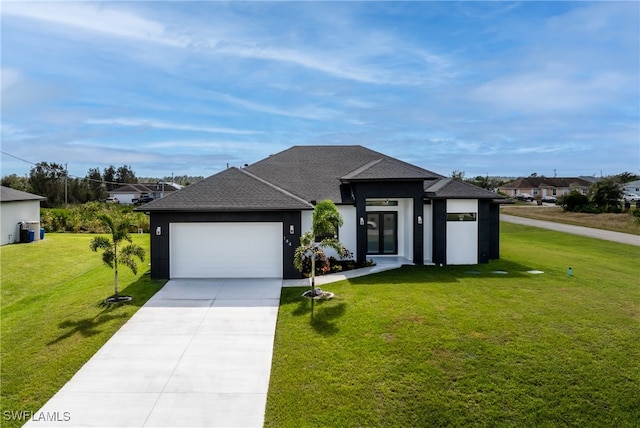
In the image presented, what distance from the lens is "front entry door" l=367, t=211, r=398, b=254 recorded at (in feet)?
59.3

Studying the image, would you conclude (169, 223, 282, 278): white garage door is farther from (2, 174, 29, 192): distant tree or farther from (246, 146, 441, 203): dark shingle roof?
(2, 174, 29, 192): distant tree

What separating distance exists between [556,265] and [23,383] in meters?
19.4

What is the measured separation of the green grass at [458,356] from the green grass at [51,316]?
4403 mm

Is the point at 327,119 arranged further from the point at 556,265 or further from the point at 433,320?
the point at 433,320

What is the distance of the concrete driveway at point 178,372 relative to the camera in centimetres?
612

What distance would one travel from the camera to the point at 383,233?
18.2 meters

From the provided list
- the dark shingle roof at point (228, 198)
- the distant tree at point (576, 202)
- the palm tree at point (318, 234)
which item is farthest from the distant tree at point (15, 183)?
the distant tree at point (576, 202)

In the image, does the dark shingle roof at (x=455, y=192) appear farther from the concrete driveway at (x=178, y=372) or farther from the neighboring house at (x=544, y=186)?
the neighboring house at (x=544, y=186)

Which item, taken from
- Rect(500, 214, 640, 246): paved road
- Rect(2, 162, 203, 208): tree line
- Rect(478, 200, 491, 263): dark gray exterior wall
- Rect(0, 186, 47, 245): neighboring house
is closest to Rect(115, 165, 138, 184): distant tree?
Rect(2, 162, 203, 208): tree line

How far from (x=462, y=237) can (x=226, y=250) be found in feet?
34.5

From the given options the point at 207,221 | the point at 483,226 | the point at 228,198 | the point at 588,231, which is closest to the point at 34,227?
the point at 207,221

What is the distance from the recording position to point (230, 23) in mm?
14133

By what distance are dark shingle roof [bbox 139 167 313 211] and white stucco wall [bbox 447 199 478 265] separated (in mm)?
7087

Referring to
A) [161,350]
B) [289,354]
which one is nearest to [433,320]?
[289,354]
